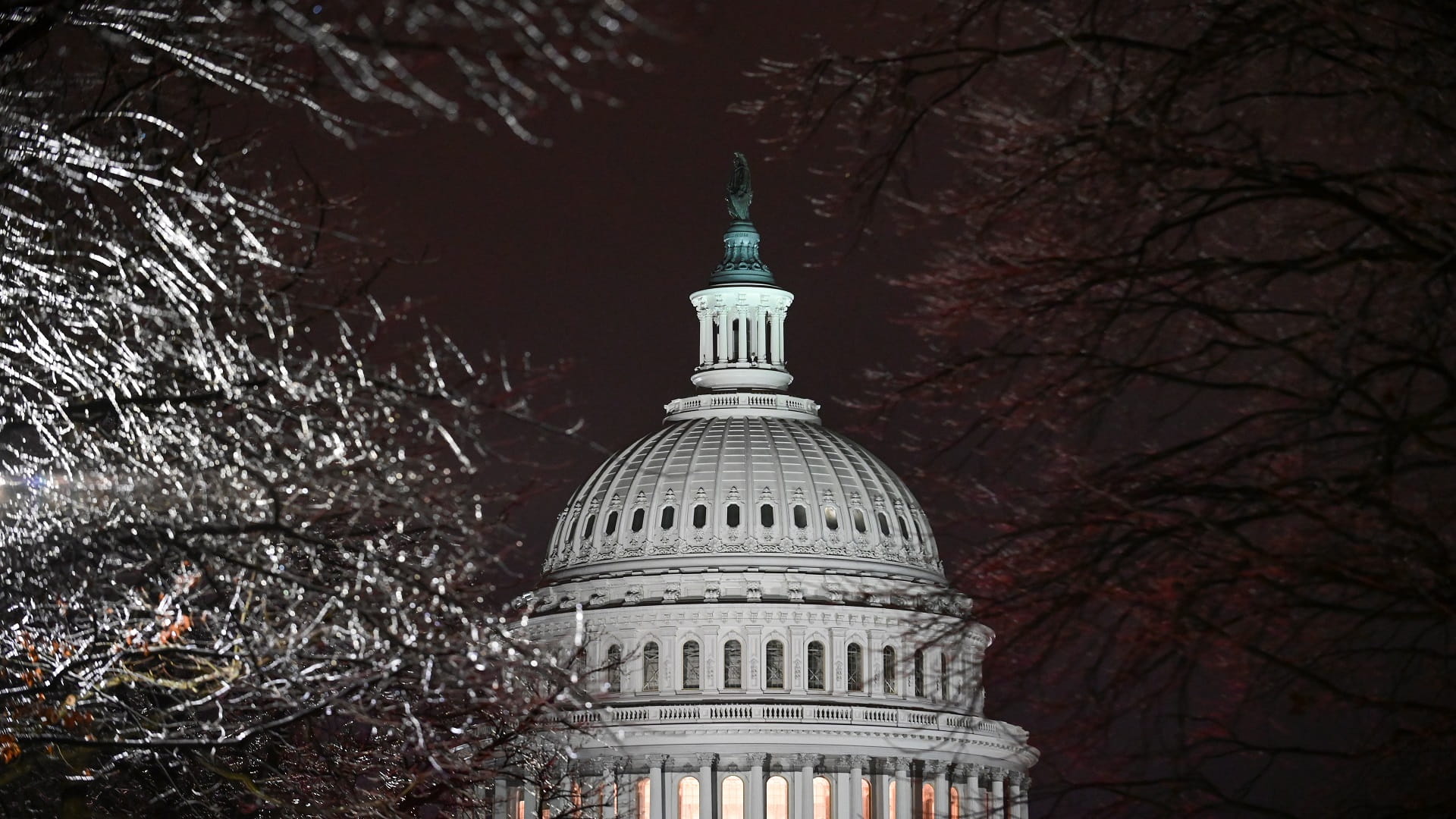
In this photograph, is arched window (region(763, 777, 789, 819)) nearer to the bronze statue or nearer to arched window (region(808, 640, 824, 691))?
arched window (region(808, 640, 824, 691))

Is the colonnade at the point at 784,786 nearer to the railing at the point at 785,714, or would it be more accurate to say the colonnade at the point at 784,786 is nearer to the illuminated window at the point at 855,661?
the railing at the point at 785,714

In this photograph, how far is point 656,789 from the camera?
137m

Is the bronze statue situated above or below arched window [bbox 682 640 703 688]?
above

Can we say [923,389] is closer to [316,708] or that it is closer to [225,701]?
[316,708]

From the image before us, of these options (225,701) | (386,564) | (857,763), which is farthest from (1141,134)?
(857,763)

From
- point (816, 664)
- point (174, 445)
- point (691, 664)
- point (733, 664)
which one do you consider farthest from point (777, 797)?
point (174, 445)

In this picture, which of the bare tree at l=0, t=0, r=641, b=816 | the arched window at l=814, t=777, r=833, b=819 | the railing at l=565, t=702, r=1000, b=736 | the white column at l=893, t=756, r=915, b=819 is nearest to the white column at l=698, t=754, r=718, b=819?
the railing at l=565, t=702, r=1000, b=736

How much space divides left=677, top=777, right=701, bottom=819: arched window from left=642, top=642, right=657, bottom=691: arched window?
22.7 feet

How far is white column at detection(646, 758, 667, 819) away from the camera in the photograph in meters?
137

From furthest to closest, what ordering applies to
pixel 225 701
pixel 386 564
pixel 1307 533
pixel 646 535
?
pixel 646 535
pixel 225 701
pixel 386 564
pixel 1307 533

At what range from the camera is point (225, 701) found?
17281 mm

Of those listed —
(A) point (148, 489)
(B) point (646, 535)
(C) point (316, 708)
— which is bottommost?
(C) point (316, 708)

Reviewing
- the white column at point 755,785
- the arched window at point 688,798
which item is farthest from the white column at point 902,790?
the arched window at point 688,798

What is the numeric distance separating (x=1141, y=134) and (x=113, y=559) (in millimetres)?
6311
